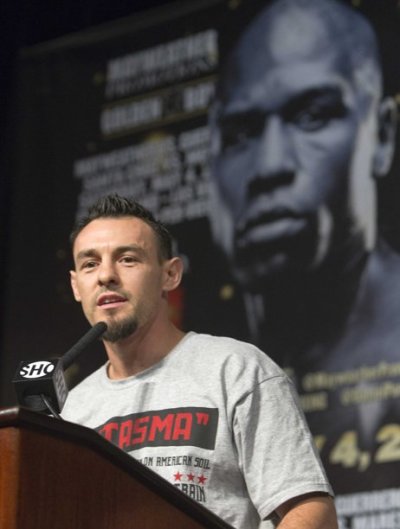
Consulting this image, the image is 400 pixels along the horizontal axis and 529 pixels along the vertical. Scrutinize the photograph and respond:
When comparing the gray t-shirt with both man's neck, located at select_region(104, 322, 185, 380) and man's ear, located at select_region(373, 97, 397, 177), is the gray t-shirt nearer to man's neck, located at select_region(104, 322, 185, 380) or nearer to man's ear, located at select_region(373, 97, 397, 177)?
man's neck, located at select_region(104, 322, 185, 380)

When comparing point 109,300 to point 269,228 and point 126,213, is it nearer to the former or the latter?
point 126,213

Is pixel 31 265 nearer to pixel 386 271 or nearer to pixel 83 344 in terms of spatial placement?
pixel 386 271

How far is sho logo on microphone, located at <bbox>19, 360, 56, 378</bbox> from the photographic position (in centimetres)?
177

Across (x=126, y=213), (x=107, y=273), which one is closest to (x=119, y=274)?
(x=107, y=273)

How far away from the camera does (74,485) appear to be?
1.44 m

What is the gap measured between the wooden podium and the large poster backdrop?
1583 millimetres

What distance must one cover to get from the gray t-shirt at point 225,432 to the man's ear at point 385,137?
1.34 m

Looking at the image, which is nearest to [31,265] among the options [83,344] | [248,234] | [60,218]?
[60,218]

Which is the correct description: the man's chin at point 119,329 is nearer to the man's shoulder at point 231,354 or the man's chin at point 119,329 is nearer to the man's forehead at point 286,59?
the man's shoulder at point 231,354

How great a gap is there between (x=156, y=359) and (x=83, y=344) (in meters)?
0.26

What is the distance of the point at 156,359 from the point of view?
7.09 feet

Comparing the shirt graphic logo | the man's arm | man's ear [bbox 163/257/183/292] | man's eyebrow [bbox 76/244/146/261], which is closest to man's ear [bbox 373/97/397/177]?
man's ear [bbox 163/257/183/292]

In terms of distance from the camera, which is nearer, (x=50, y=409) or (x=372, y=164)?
(x=50, y=409)

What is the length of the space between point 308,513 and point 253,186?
1.88 metres
